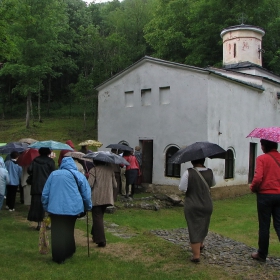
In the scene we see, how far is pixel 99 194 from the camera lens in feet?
23.3

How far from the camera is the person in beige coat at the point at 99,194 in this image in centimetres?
709

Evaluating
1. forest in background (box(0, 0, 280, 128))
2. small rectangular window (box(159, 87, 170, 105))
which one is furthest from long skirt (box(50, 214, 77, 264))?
forest in background (box(0, 0, 280, 128))

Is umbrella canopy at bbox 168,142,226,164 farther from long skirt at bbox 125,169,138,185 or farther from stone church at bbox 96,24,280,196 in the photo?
stone church at bbox 96,24,280,196

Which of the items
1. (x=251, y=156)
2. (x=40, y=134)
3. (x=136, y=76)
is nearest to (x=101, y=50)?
(x=40, y=134)

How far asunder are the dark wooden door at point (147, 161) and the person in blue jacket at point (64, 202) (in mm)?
10659

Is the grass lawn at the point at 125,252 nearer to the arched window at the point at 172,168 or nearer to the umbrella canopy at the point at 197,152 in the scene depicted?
the umbrella canopy at the point at 197,152

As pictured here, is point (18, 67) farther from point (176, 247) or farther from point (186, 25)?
point (176, 247)

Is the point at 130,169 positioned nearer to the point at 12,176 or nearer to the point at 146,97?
the point at 12,176

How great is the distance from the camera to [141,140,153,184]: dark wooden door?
55.1 ft

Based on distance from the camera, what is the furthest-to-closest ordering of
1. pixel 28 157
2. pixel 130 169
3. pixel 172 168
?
pixel 172 168
pixel 130 169
pixel 28 157

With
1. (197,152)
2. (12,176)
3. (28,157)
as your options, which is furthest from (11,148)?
(197,152)

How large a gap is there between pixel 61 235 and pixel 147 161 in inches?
438

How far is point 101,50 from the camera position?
3494 cm

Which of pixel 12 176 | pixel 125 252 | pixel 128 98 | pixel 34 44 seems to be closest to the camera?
pixel 125 252
